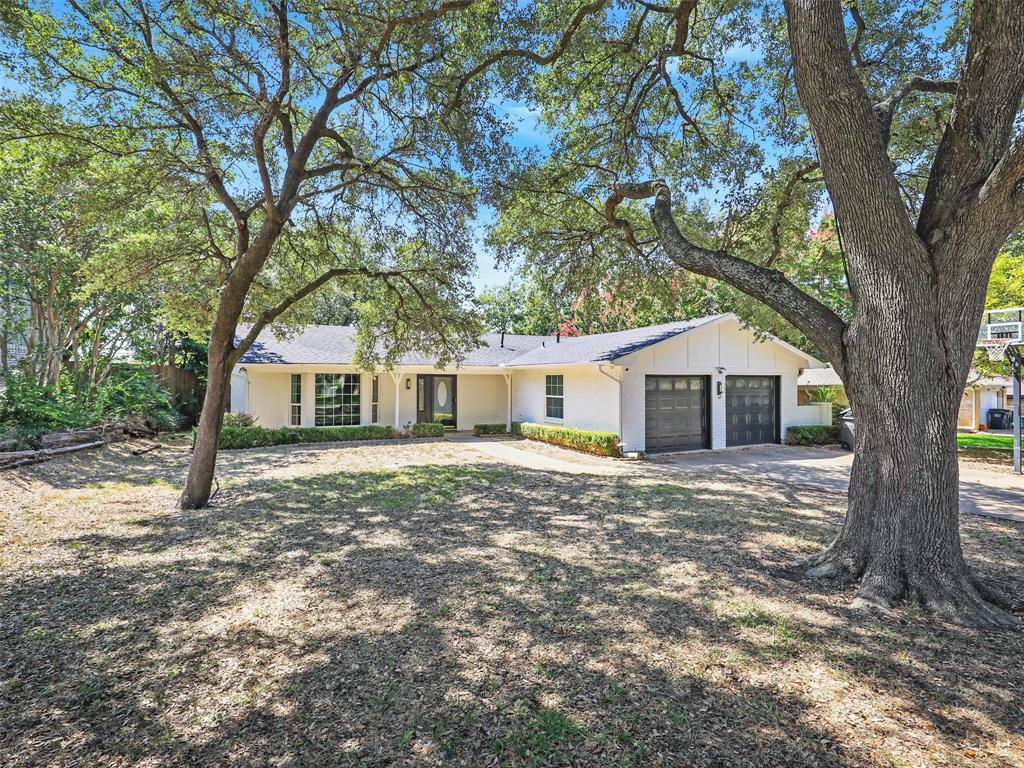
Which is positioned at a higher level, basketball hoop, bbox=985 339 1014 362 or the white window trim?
basketball hoop, bbox=985 339 1014 362

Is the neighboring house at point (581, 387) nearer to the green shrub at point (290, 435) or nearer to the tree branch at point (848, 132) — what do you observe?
the green shrub at point (290, 435)

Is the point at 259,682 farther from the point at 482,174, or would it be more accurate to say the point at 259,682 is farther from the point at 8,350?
the point at 8,350

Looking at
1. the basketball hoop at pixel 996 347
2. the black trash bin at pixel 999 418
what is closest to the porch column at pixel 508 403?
the basketball hoop at pixel 996 347

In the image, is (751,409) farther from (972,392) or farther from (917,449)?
(972,392)

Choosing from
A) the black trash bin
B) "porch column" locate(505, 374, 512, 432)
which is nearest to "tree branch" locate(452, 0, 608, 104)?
"porch column" locate(505, 374, 512, 432)

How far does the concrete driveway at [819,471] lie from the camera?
8031 millimetres

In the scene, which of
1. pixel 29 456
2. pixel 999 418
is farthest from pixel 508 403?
pixel 999 418

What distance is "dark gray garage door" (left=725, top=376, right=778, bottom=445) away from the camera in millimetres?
14688

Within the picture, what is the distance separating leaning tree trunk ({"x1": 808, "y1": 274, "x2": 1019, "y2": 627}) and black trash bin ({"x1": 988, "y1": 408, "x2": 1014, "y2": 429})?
80.5ft

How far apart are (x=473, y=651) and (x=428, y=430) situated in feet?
44.0

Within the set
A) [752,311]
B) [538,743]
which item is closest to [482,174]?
[752,311]

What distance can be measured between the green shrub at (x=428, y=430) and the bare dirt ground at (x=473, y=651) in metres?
9.69

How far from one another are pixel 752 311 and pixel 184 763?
39.7ft

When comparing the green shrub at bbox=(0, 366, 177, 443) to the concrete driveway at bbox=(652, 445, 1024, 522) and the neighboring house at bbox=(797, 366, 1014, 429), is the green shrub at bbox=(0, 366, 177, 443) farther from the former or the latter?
the neighboring house at bbox=(797, 366, 1014, 429)
